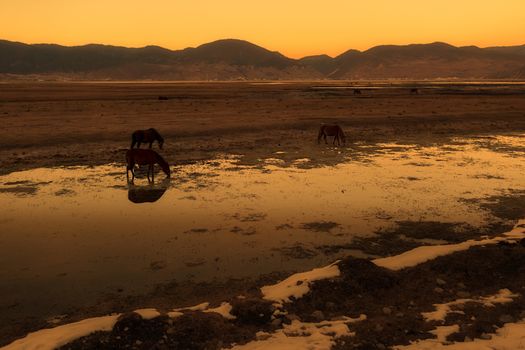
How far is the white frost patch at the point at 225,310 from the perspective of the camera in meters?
6.58

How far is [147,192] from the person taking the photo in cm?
1405

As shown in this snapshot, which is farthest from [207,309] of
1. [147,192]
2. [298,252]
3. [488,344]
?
[147,192]

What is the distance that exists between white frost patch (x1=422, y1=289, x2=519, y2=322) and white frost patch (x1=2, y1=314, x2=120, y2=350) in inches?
180

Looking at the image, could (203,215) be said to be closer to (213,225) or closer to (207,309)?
(213,225)

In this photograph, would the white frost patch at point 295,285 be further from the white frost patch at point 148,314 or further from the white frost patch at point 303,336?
the white frost patch at point 148,314

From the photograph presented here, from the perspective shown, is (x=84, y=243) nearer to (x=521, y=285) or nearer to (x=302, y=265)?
(x=302, y=265)

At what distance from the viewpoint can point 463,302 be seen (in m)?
6.95

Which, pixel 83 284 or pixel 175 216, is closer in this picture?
pixel 83 284

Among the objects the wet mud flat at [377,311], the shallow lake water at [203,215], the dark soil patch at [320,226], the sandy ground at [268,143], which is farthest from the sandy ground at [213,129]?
the wet mud flat at [377,311]

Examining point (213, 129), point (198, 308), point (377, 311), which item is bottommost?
Answer: point (198, 308)

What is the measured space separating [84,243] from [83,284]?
2.12m

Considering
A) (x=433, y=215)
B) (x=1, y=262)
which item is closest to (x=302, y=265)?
(x=433, y=215)

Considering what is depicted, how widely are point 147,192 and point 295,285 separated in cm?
791

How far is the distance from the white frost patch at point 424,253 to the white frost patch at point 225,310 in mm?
3162
